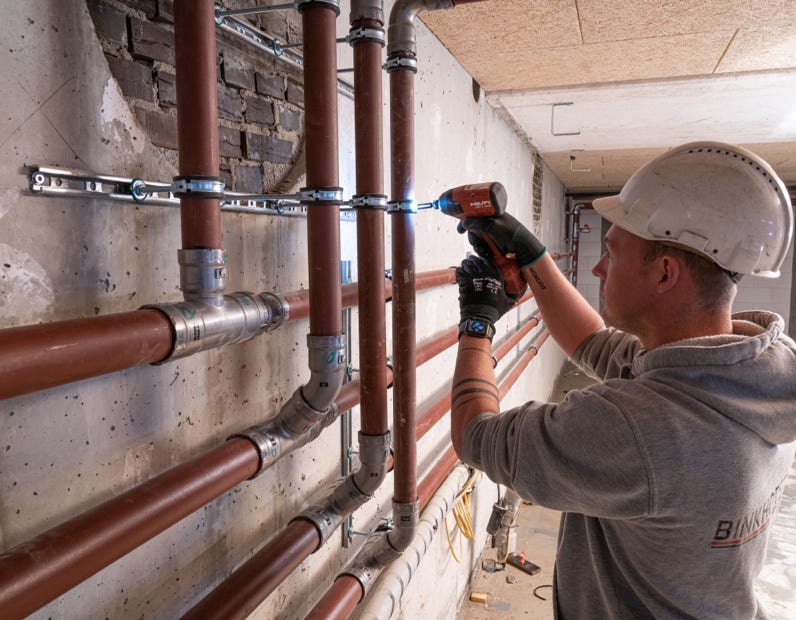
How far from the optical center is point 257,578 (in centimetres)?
89

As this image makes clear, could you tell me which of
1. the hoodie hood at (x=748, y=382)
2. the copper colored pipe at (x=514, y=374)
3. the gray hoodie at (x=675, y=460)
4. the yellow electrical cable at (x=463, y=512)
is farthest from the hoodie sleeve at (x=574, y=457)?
the copper colored pipe at (x=514, y=374)

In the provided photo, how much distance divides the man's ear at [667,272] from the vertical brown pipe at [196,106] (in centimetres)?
68

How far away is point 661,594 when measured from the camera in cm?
87

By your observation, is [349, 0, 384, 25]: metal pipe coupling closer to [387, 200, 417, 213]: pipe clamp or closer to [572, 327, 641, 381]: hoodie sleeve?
[387, 200, 417, 213]: pipe clamp

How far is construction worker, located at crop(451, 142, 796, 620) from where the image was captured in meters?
0.76

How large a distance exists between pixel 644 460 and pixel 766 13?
1.62 meters

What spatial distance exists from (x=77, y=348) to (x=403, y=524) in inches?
35.1

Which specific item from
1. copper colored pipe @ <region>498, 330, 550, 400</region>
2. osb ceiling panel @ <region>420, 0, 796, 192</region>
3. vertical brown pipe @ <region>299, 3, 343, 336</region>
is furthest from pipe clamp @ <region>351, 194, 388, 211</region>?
copper colored pipe @ <region>498, 330, 550, 400</region>

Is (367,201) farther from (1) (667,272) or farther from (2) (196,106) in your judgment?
(1) (667,272)

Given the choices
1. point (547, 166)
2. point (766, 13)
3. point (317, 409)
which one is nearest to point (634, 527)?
point (317, 409)

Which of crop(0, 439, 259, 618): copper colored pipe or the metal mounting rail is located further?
the metal mounting rail

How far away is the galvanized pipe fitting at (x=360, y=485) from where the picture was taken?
1106 mm

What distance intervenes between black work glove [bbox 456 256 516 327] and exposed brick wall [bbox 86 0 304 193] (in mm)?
421

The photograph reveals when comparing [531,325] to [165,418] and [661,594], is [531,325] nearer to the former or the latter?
[661,594]
